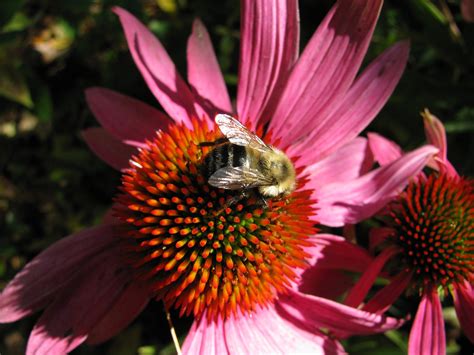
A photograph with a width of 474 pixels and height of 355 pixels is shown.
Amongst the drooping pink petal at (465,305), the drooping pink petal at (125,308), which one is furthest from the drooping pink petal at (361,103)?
the drooping pink petal at (125,308)

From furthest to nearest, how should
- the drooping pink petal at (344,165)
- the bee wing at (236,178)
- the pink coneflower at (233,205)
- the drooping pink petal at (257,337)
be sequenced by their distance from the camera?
the drooping pink petal at (344,165), the drooping pink petal at (257,337), the pink coneflower at (233,205), the bee wing at (236,178)

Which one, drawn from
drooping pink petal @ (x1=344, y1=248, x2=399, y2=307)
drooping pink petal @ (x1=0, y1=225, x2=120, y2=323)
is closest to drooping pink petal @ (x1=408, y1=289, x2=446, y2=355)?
drooping pink petal @ (x1=344, y1=248, x2=399, y2=307)

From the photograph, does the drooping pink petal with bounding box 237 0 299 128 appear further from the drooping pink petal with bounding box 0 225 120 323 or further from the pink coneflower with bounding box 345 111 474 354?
the drooping pink petal with bounding box 0 225 120 323

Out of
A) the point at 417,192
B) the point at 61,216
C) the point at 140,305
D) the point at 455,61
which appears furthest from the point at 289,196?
the point at 61,216

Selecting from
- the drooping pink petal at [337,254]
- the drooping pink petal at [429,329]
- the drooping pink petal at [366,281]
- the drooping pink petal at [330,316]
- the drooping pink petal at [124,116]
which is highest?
the drooping pink petal at [124,116]

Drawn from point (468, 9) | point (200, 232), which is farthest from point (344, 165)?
point (468, 9)

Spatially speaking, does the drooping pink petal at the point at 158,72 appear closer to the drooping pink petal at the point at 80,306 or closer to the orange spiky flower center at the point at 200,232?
the orange spiky flower center at the point at 200,232
